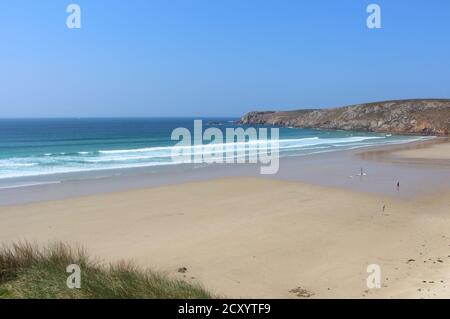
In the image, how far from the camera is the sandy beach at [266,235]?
7.84m

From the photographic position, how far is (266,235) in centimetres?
1106

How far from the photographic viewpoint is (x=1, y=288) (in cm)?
546

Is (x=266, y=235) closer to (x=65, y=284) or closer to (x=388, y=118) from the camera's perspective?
(x=65, y=284)

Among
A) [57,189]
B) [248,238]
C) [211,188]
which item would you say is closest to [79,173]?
[57,189]

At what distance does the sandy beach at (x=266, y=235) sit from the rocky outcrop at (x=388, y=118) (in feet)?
209

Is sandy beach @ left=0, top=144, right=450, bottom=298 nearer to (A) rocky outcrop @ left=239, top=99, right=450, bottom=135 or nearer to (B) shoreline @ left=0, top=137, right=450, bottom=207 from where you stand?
(B) shoreline @ left=0, top=137, right=450, bottom=207

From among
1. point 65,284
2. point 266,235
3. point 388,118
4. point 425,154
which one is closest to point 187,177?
point 266,235

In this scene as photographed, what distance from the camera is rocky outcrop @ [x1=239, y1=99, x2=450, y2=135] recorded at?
7519 cm

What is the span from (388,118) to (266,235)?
3239 inches

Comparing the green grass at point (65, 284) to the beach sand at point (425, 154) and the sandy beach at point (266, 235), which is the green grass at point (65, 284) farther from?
the beach sand at point (425, 154)

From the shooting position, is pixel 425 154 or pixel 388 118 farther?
pixel 388 118

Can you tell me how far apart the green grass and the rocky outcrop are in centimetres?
7364

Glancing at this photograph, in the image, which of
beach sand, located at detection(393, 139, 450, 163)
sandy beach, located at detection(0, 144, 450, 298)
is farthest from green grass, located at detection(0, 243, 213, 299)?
beach sand, located at detection(393, 139, 450, 163)

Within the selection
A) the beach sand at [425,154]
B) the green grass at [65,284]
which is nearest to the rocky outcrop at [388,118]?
the beach sand at [425,154]
